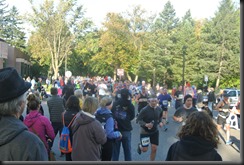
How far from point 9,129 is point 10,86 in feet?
1.01

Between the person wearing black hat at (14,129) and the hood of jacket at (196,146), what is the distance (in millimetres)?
1286

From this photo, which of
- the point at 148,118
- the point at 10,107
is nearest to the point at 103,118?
the point at 148,118

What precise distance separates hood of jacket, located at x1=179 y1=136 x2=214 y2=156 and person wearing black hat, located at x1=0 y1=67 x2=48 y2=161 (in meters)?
1.29

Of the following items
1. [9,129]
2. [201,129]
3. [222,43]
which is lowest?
[201,129]

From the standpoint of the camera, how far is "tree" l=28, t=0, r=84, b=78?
145 ft

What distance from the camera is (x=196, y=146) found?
2844 mm

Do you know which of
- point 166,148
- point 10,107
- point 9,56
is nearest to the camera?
point 10,107

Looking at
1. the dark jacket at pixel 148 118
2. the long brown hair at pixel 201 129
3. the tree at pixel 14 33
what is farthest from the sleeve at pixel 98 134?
the tree at pixel 14 33

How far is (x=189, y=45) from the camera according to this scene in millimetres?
49062

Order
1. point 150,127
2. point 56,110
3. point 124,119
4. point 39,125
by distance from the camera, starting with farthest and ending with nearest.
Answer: point 56,110 < point 150,127 < point 124,119 < point 39,125

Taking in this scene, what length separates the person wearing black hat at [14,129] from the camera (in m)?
2.10

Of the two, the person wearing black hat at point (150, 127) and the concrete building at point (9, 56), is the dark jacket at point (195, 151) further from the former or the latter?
the concrete building at point (9, 56)

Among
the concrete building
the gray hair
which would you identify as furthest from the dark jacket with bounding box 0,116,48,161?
the concrete building

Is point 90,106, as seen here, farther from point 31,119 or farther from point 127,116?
point 127,116
